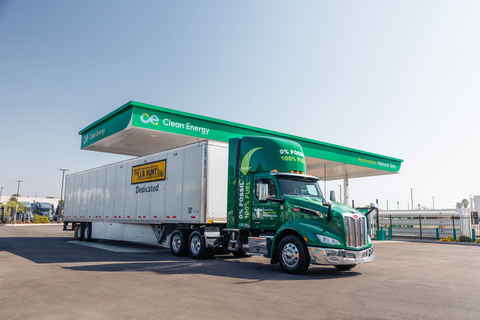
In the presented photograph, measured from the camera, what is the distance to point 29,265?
10.2m

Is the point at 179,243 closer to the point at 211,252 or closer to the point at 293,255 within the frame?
the point at 211,252

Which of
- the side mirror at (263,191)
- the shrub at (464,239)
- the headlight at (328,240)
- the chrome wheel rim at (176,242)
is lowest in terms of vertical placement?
the shrub at (464,239)

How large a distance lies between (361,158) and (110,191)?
16563 millimetres

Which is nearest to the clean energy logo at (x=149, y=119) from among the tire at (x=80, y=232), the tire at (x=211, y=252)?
the tire at (x=211, y=252)

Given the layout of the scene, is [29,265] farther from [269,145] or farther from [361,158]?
[361,158]

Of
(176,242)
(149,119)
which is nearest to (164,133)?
(149,119)

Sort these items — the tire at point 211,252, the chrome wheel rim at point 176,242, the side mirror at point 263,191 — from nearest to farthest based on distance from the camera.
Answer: the side mirror at point 263,191 < the tire at point 211,252 < the chrome wheel rim at point 176,242

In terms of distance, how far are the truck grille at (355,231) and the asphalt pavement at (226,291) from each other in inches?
31.9

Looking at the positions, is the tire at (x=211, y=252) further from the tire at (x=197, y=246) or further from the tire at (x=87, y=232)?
the tire at (x=87, y=232)

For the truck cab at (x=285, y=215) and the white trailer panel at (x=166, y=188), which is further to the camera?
the white trailer panel at (x=166, y=188)

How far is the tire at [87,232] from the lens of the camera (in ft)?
64.4

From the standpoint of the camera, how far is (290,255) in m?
9.35

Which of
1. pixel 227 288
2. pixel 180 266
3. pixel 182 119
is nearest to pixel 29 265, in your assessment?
pixel 180 266

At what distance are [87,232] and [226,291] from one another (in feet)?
49.9
